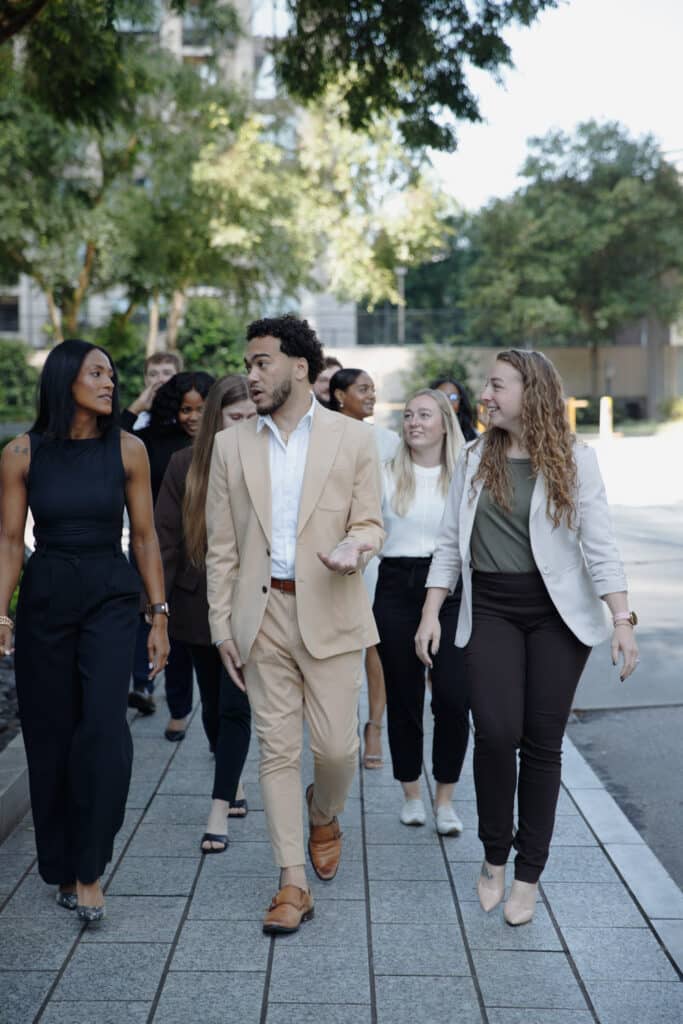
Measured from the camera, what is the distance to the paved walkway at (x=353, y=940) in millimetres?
4082

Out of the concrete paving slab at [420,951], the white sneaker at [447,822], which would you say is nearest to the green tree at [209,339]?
the white sneaker at [447,822]

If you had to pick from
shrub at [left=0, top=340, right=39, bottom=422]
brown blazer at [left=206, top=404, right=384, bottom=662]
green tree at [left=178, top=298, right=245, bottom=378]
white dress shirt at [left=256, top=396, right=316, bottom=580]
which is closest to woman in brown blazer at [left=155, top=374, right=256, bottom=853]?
brown blazer at [left=206, top=404, right=384, bottom=662]

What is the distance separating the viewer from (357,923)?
4.84 m

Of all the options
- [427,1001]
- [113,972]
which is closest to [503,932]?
[427,1001]

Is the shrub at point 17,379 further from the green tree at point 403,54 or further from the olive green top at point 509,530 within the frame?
the olive green top at point 509,530

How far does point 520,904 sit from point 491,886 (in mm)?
158

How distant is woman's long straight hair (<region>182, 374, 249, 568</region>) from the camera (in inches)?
243

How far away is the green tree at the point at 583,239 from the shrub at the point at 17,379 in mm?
17471

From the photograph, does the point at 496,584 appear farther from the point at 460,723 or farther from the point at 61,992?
the point at 61,992

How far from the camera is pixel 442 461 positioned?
638 centimetres

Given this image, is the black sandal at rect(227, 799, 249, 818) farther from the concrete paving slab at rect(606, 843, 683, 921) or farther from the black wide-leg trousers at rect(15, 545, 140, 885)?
the concrete paving slab at rect(606, 843, 683, 921)

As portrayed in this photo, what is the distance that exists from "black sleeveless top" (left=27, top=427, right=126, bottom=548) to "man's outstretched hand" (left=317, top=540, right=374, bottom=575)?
2.58 feet

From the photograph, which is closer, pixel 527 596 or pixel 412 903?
pixel 527 596

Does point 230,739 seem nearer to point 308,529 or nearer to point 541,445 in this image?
point 308,529
